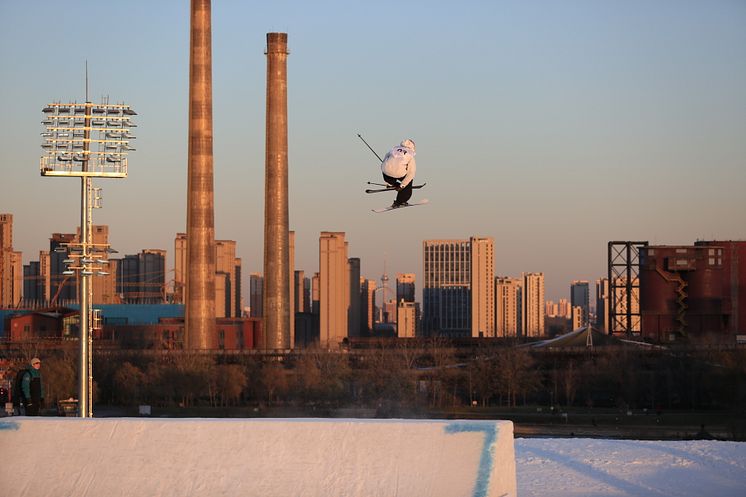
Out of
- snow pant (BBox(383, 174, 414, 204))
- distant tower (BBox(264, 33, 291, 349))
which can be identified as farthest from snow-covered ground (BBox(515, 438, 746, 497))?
distant tower (BBox(264, 33, 291, 349))

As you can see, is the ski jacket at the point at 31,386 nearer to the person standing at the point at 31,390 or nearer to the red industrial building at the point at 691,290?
the person standing at the point at 31,390

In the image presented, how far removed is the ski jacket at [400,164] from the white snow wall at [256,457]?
3638mm

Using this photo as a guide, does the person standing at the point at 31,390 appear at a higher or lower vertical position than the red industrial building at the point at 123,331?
higher

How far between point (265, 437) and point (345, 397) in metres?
58.4

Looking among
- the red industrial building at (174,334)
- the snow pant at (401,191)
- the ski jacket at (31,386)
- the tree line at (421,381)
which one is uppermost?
the snow pant at (401,191)

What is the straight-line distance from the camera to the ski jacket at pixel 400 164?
16.0 metres

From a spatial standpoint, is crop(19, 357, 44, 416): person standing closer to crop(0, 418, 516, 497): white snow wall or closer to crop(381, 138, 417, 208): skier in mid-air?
crop(0, 418, 516, 497): white snow wall

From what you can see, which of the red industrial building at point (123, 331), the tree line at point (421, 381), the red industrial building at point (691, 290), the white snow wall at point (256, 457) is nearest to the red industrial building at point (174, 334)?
the red industrial building at point (123, 331)

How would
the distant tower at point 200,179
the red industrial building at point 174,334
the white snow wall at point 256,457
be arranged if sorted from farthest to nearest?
the red industrial building at point 174,334 → the distant tower at point 200,179 → the white snow wall at point 256,457

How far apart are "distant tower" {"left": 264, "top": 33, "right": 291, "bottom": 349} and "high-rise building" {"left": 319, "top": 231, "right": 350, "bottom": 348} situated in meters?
117

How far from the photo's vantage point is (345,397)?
238 feet

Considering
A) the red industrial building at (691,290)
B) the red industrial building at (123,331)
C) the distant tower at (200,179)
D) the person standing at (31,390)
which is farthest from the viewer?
the red industrial building at (123,331)

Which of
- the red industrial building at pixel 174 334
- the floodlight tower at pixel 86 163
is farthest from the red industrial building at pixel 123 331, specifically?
the floodlight tower at pixel 86 163

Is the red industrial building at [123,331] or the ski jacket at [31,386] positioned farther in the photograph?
the red industrial building at [123,331]
